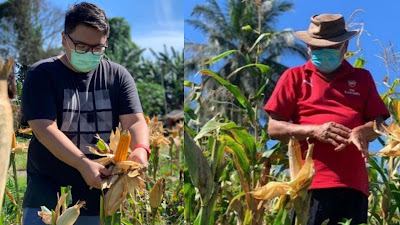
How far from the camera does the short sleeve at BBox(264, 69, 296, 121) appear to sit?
4.16ft

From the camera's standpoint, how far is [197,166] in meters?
1.11

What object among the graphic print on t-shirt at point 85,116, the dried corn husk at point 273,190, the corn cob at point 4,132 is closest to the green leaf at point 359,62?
the dried corn husk at point 273,190

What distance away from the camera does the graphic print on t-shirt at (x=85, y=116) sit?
1.00 meters

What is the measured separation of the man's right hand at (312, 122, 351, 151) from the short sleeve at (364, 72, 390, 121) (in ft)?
0.48

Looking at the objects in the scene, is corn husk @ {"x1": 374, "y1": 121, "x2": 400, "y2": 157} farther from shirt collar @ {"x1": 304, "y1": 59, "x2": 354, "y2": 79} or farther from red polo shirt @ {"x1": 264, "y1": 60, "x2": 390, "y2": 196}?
shirt collar @ {"x1": 304, "y1": 59, "x2": 354, "y2": 79}

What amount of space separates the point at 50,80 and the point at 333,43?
2.21ft

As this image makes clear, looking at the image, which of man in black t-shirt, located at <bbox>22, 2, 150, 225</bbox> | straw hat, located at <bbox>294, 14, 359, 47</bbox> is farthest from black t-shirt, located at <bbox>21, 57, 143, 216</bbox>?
straw hat, located at <bbox>294, 14, 359, 47</bbox>

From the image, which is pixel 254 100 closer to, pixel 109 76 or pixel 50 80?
pixel 109 76

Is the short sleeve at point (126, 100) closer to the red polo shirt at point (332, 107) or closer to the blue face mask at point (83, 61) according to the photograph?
the blue face mask at point (83, 61)

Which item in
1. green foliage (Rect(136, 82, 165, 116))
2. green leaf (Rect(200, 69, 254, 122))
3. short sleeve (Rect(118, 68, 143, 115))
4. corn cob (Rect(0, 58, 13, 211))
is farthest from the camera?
green foliage (Rect(136, 82, 165, 116))

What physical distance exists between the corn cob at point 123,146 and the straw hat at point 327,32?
0.64 m

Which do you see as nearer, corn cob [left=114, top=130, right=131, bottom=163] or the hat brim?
corn cob [left=114, top=130, right=131, bottom=163]

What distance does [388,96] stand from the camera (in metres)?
1.58

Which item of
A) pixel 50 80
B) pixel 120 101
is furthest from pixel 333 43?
pixel 50 80
